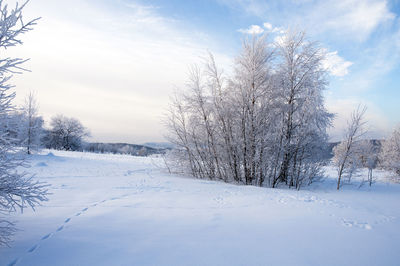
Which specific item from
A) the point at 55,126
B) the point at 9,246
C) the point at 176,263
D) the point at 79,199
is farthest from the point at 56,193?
the point at 55,126

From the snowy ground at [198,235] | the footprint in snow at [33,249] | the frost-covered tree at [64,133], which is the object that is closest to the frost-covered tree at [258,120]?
the snowy ground at [198,235]

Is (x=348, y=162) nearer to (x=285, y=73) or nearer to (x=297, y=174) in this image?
(x=297, y=174)

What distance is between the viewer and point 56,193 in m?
5.90

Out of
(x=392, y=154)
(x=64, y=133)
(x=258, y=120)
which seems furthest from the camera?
(x=64, y=133)

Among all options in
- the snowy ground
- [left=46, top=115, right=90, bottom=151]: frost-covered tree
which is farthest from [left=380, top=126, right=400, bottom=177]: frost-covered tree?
[left=46, top=115, right=90, bottom=151]: frost-covered tree

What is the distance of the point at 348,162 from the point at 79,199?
51.0 feet

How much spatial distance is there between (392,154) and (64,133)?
175ft

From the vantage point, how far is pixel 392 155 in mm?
20781

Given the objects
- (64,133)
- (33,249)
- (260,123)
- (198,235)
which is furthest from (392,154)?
(64,133)

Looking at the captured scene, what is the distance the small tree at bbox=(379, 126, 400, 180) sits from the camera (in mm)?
19766

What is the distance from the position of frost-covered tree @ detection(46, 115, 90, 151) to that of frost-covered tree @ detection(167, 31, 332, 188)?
40.3 metres

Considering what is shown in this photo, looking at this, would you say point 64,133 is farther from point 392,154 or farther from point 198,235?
point 392,154

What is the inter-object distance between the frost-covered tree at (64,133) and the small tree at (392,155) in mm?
51050

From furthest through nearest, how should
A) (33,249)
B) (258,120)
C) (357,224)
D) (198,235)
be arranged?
1. (258,120)
2. (357,224)
3. (198,235)
4. (33,249)
